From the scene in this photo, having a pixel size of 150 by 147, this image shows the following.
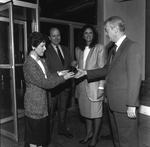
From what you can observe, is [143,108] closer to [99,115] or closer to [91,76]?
[99,115]

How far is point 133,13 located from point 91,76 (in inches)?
122

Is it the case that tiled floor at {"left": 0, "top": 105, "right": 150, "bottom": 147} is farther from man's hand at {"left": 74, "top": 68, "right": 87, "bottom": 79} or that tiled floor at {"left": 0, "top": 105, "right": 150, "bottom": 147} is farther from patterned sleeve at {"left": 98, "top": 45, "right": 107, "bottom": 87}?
man's hand at {"left": 74, "top": 68, "right": 87, "bottom": 79}

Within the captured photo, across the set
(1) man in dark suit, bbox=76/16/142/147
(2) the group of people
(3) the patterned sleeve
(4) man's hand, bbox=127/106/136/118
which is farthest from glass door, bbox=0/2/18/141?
(4) man's hand, bbox=127/106/136/118

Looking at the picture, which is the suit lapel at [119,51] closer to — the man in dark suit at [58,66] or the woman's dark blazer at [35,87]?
the woman's dark blazer at [35,87]

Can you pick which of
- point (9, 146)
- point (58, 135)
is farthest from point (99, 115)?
point (9, 146)

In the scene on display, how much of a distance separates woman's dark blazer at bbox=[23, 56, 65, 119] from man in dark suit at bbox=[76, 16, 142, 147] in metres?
0.69

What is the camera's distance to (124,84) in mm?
1955

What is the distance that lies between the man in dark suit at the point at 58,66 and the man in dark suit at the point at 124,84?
3.49 feet

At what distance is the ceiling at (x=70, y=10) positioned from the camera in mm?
4188

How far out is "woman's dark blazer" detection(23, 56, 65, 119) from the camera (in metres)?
2.06

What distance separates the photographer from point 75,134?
3359 mm

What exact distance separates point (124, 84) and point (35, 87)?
100 centimetres

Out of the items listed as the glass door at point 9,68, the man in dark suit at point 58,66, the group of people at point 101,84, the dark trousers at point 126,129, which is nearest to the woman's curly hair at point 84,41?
the group of people at point 101,84

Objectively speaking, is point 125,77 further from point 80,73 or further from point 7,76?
point 7,76
